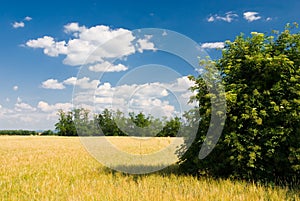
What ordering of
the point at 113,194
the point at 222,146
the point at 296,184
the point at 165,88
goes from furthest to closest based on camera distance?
the point at 165,88, the point at 222,146, the point at 296,184, the point at 113,194

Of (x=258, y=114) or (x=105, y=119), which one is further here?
(x=105, y=119)

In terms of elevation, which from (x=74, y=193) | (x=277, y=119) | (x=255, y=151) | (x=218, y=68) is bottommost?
(x=74, y=193)

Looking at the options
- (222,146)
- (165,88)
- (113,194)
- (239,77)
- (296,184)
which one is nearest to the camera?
(113,194)

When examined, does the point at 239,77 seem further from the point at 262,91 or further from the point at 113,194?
the point at 113,194

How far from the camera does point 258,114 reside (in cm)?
859

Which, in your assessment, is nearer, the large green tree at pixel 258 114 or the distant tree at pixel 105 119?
the large green tree at pixel 258 114

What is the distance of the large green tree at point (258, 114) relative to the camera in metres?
8.27

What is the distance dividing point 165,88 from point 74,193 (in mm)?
5593

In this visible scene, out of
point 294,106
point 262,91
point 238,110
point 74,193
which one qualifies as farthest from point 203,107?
point 74,193

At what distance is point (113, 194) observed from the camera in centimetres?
721

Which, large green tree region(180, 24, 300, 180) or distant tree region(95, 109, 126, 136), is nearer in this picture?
large green tree region(180, 24, 300, 180)

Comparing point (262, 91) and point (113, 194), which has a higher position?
point (262, 91)

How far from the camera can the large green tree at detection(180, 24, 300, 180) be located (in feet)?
27.1

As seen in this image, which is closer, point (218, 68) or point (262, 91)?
point (262, 91)
